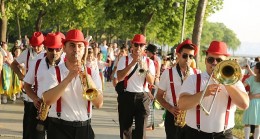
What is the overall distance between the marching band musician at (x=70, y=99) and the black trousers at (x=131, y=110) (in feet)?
9.15

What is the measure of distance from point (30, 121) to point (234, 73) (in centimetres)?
385

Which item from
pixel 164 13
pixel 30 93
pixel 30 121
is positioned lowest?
pixel 30 121

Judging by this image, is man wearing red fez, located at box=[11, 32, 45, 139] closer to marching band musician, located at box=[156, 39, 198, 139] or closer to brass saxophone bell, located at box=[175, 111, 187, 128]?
marching band musician, located at box=[156, 39, 198, 139]

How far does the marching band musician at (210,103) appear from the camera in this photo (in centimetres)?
466

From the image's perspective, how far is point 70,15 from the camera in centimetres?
3778

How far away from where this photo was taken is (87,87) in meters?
4.65

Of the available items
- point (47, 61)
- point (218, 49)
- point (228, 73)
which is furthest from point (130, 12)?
point (228, 73)

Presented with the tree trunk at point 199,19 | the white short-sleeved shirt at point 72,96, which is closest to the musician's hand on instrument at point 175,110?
the white short-sleeved shirt at point 72,96

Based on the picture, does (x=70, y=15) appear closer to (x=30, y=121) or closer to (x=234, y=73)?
(x=30, y=121)

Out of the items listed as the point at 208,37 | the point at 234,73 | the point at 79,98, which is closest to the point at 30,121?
the point at 79,98

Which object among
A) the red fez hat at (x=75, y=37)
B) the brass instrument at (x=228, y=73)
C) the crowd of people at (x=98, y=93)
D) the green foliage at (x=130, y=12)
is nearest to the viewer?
the brass instrument at (x=228, y=73)

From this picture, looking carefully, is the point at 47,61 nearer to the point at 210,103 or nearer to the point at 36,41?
the point at 36,41

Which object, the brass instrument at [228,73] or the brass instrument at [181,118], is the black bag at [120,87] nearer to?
the brass instrument at [181,118]

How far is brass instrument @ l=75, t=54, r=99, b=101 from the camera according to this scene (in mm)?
4652
